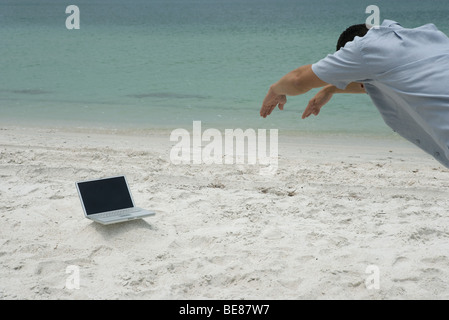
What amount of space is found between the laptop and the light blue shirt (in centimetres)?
196

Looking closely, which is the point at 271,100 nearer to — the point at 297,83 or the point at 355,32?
the point at 297,83

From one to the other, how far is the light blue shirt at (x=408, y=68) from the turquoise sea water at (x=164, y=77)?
240 inches

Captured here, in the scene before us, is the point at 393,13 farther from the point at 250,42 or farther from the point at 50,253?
the point at 50,253

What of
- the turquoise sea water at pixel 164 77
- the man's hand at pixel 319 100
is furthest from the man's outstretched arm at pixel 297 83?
the turquoise sea water at pixel 164 77

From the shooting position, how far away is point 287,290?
10.7 ft

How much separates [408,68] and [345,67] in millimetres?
267

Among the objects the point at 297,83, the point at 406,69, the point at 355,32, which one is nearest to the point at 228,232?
the point at 297,83

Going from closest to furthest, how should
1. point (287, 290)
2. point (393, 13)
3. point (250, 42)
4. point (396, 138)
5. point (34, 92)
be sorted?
point (287, 290) → point (396, 138) → point (34, 92) → point (250, 42) → point (393, 13)

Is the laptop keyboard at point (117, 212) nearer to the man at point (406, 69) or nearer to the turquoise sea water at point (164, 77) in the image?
the man at point (406, 69)

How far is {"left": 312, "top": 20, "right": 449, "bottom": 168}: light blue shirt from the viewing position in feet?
8.13

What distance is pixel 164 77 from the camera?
1398 cm

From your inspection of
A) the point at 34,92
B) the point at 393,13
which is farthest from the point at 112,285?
the point at 393,13

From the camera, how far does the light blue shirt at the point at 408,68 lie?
248cm

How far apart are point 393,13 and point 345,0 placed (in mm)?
19935
